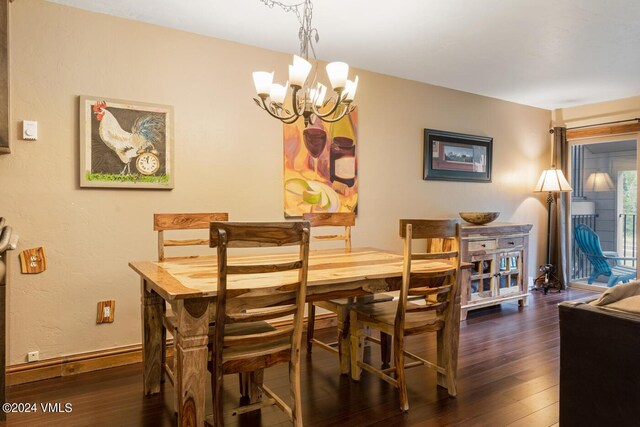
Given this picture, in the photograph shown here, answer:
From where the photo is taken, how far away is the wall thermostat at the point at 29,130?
2.62 m

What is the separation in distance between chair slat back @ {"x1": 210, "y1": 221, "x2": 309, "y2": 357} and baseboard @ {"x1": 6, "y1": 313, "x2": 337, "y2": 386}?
150 cm

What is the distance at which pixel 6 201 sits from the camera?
259cm

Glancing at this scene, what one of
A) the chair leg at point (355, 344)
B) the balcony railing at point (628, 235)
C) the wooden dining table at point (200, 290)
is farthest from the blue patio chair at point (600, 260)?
the chair leg at point (355, 344)

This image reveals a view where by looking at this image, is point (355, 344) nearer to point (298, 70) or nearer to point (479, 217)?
point (298, 70)

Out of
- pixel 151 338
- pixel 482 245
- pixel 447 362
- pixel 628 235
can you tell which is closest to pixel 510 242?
pixel 482 245

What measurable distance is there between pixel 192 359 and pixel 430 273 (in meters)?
1.26

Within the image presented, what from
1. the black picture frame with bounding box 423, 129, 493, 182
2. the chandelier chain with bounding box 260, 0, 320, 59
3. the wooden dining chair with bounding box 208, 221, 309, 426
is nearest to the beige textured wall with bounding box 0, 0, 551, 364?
the chandelier chain with bounding box 260, 0, 320, 59

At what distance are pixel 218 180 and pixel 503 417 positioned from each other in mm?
2427

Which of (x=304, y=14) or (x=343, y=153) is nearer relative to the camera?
(x=304, y=14)

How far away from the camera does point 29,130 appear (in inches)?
104

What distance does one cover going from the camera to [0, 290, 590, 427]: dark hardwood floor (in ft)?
7.06

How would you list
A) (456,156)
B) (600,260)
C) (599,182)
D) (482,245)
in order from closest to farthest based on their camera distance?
1. (482,245)
2. (456,156)
3. (600,260)
4. (599,182)

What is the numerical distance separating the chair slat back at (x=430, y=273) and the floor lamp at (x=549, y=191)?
3455 millimetres

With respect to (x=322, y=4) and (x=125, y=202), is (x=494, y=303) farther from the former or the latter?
(x=125, y=202)
